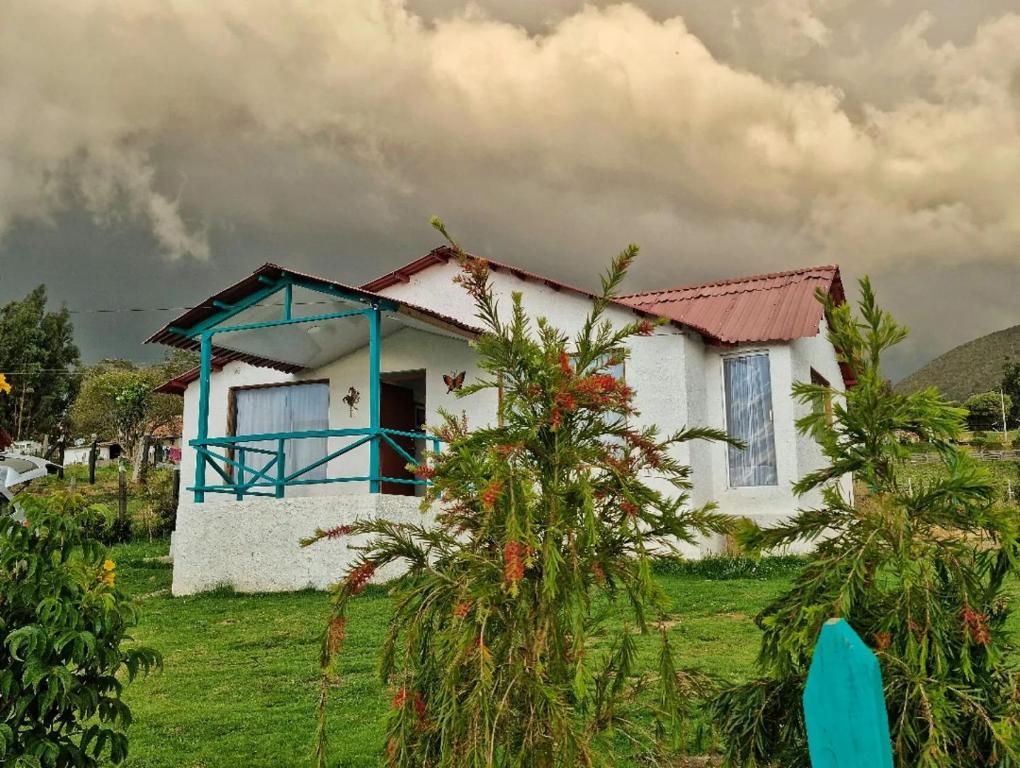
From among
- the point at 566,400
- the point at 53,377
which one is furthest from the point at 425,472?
the point at 53,377

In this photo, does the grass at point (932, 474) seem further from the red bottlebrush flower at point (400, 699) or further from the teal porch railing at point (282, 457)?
the teal porch railing at point (282, 457)

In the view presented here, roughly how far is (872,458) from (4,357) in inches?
1855

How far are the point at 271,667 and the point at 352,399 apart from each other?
813 centimetres

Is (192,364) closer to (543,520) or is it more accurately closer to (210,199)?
(210,199)

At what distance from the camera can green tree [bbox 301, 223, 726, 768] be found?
2.47m

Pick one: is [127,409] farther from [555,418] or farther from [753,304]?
[555,418]

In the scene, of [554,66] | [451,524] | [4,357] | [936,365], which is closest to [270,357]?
[554,66]

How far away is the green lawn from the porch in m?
2.03

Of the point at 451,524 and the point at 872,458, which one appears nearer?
the point at 872,458

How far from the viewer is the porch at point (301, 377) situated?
39.6 ft

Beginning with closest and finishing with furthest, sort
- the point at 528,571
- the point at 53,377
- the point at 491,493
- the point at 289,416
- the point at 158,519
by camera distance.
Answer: the point at 491,493 < the point at 528,571 < the point at 289,416 < the point at 158,519 < the point at 53,377

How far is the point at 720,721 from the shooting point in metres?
2.71

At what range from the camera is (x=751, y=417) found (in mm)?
13508

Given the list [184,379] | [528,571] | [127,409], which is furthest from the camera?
[127,409]
